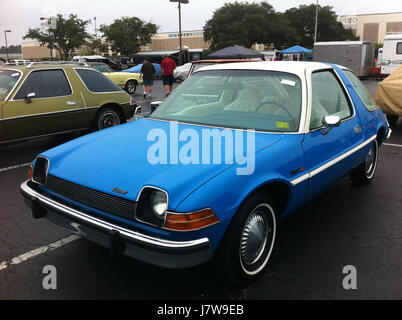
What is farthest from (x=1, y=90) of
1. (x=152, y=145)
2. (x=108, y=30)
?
(x=108, y=30)

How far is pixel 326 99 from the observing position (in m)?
3.79

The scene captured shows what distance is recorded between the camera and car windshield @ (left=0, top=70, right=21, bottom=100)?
20.6 ft

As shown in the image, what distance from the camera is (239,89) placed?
3656 millimetres

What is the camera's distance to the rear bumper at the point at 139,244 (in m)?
2.32

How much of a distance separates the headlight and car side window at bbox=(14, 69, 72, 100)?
4.86m

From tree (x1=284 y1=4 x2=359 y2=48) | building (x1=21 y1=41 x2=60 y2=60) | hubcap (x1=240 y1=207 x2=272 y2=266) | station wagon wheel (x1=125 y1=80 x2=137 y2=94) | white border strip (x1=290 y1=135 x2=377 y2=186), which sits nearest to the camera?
hubcap (x1=240 y1=207 x2=272 y2=266)

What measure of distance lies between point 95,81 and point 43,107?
4.31 ft

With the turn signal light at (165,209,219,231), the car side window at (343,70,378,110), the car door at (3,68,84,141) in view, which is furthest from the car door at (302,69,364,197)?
the car door at (3,68,84,141)

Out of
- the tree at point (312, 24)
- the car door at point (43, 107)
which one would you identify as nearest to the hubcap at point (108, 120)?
the car door at point (43, 107)

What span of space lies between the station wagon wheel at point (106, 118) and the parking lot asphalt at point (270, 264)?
3.17 metres

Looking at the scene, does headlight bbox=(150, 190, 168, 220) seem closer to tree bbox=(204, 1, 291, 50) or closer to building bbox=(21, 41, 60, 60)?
tree bbox=(204, 1, 291, 50)

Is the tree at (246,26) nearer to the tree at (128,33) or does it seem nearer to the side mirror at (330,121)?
the tree at (128,33)

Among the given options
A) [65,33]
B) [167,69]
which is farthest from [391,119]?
[65,33]

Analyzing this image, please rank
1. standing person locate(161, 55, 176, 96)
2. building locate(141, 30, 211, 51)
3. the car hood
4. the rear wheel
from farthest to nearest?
building locate(141, 30, 211, 51), standing person locate(161, 55, 176, 96), the rear wheel, the car hood
